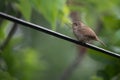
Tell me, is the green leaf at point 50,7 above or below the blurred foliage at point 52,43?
above

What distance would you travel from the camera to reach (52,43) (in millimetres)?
5496

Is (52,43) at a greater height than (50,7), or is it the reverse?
(50,7)

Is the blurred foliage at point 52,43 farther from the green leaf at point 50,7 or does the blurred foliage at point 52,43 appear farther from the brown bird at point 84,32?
the brown bird at point 84,32

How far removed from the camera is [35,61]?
17.1ft

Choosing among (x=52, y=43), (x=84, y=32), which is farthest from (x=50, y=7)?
(x=52, y=43)

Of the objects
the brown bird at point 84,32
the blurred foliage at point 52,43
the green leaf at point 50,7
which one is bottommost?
the blurred foliage at point 52,43

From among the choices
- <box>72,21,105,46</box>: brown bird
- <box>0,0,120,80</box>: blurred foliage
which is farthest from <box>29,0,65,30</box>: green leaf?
<box>72,21,105,46</box>: brown bird

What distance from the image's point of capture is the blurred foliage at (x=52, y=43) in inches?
143

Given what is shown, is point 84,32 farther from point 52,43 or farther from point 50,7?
point 52,43

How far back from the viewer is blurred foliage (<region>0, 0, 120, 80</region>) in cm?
362

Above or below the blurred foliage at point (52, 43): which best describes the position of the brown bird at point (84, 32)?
above

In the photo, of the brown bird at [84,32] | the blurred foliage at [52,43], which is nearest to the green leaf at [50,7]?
the blurred foliage at [52,43]

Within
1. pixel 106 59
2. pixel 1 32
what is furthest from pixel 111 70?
pixel 1 32

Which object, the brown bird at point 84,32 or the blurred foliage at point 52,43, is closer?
the brown bird at point 84,32
